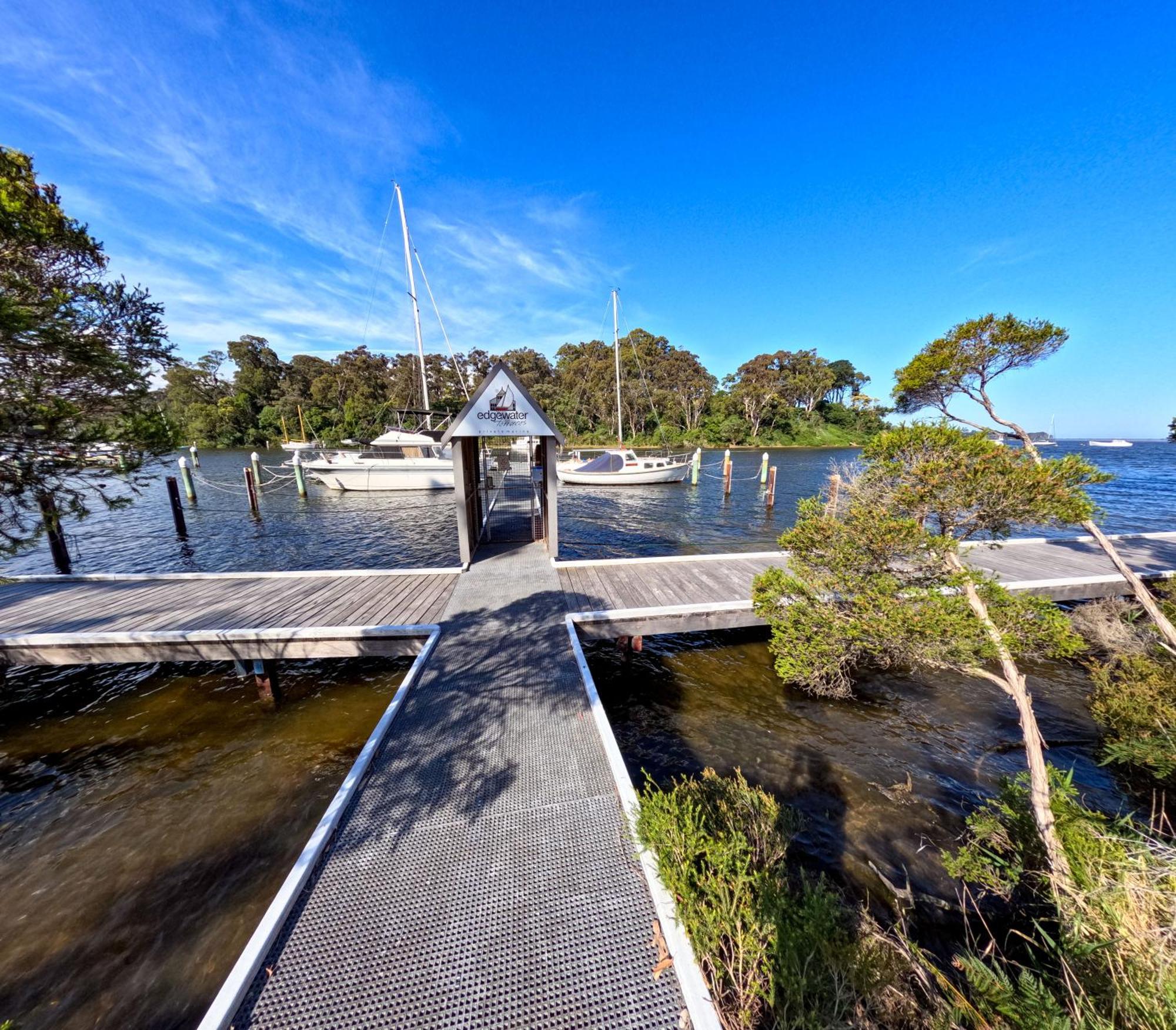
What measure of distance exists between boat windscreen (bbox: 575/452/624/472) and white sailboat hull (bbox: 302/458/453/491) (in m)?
7.75

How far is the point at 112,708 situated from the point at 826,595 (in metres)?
10.1

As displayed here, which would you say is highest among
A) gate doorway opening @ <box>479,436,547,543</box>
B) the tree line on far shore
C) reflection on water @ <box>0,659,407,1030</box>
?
the tree line on far shore

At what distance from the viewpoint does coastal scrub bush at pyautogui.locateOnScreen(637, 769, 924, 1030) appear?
7.37 ft

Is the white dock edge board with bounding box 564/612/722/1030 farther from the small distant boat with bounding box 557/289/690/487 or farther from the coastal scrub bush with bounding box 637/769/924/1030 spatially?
the small distant boat with bounding box 557/289/690/487

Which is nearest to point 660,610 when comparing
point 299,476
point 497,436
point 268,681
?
point 497,436

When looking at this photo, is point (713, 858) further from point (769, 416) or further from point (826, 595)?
point (769, 416)

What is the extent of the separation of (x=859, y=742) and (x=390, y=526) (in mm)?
15907

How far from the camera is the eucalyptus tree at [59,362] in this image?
4.61m

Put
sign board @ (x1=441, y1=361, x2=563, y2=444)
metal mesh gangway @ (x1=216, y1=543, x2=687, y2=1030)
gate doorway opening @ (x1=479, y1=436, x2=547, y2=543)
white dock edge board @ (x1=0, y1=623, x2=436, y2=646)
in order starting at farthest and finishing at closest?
gate doorway opening @ (x1=479, y1=436, x2=547, y2=543) < sign board @ (x1=441, y1=361, x2=563, y2=444) < white dock edge board @ (x1=0, y1=623, x2=436, y2=646) < metal mesh gangway @ (x1=216, y1=543, x2=687, y2=1030)

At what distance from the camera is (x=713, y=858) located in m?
2.73

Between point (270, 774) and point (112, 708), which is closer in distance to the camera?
point (270, 774)

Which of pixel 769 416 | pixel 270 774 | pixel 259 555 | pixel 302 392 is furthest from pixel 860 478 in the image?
pixel 302 392

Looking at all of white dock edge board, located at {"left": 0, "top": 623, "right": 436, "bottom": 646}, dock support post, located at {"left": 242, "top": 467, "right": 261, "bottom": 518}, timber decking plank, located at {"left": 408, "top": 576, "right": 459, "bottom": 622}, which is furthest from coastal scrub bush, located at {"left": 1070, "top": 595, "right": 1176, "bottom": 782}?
dock support post, located at {"left": 242, "top": 467, "right": 261, "bottom": 518}

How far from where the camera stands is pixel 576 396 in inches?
2084
